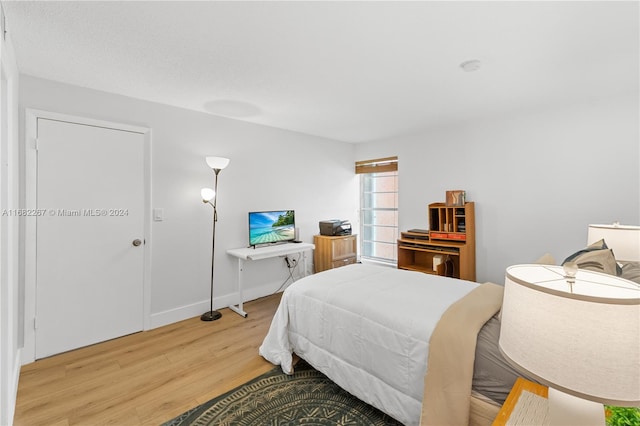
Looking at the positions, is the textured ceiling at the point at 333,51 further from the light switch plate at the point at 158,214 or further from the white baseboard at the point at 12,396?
the white baseboard at the point at 12,396

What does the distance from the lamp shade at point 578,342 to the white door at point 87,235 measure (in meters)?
3.26

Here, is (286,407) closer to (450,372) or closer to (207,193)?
(450,372)

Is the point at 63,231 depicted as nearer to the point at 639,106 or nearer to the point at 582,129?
the point at 582,129

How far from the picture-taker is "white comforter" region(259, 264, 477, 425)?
162cm

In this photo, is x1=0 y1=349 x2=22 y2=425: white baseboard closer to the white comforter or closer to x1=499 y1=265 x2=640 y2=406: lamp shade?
the white comforter

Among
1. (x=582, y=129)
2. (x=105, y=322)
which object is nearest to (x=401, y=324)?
(x=105, y=322)

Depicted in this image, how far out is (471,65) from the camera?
7.25ft

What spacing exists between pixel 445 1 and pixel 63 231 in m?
3.40

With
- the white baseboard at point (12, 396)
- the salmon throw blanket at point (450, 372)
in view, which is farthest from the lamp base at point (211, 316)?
the salmon throw blanket at point (450, 372)

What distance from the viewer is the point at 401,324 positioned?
1.67 meters

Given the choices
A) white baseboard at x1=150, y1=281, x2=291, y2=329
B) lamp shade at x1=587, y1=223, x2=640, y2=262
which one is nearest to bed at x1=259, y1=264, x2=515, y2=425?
lamp shade at x1=587, y1=223, x2=640, y2=262

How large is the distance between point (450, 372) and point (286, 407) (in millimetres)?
1081

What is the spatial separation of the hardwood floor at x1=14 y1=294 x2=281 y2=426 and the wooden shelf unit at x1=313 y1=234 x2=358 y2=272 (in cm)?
159

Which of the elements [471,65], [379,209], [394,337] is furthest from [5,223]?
[379,209]
